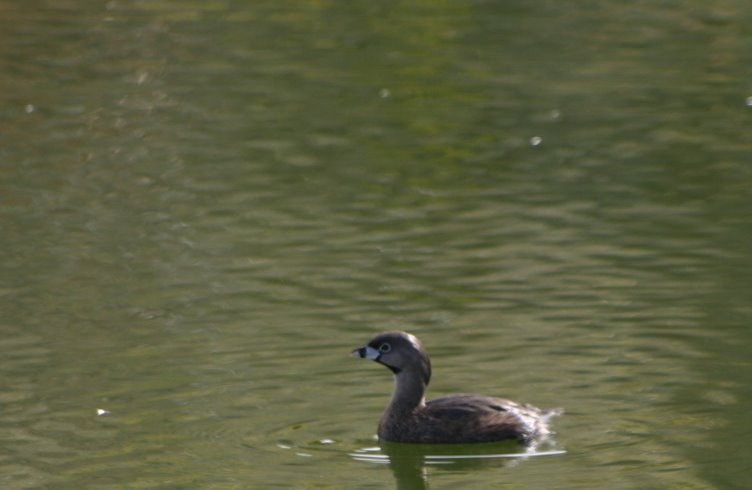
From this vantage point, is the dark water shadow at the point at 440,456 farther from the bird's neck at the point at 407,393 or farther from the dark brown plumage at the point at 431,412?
the bird's neck at the point at 407,393

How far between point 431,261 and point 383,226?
151cm

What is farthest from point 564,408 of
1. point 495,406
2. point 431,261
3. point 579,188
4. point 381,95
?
point 381,95

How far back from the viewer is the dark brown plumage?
1152 centimetres

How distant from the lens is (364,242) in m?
17.2

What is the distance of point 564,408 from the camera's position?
39.5ft

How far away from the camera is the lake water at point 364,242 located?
1165 cm

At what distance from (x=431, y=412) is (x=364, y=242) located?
5544 mm

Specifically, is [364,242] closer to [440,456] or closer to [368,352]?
[368,352]

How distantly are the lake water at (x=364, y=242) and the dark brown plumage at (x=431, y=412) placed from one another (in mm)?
129

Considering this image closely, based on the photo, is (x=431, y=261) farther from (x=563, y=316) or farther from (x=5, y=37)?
(x=5, y=37)

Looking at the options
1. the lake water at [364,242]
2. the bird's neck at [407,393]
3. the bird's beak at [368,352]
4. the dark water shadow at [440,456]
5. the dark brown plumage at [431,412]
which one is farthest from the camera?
the bird's beak at [368,352]

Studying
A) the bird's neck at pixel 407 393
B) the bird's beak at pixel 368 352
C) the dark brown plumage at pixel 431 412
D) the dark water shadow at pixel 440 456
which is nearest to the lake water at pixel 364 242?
the dark water shadow at pixel 440 456

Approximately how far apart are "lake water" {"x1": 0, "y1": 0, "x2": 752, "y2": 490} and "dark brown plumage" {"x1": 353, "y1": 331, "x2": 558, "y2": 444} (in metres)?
0.13

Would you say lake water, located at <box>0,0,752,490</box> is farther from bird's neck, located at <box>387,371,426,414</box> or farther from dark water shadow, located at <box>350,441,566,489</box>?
bird's neck, located at <box>387,371,426,414</box>
